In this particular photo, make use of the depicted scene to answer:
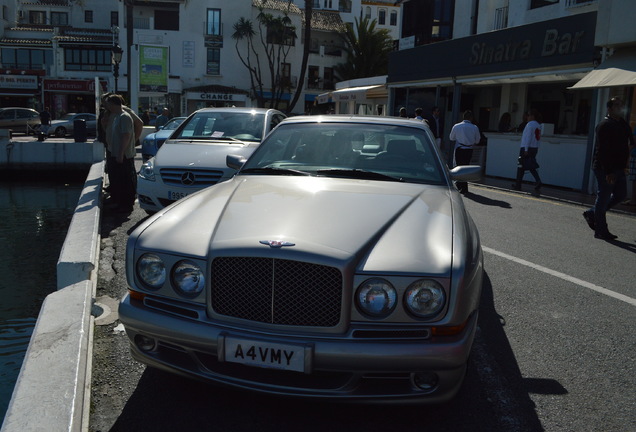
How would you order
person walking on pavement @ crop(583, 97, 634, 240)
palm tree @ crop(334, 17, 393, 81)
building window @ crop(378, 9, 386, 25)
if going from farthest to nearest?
1. building window @ crop(378, 9, 386, 25)
2. palm tree @ crop(334, 17, 393, 81)
3. person walking on pavement @ crop(583, 97, 634, 240)

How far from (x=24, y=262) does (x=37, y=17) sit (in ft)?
209

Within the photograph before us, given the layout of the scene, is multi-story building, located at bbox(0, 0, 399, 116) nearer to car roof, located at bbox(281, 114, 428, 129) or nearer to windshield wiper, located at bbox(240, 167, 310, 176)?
car roof, located at bbox(281, 114, 428, 129)

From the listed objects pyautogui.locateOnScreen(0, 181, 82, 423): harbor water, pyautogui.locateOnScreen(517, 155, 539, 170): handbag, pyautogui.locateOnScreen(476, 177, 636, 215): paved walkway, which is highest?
pyautogui.locateOnScreen(517, 155, 539, 170): handbag

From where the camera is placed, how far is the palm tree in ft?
186

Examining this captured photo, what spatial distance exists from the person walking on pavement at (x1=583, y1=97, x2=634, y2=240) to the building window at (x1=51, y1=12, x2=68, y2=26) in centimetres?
6275

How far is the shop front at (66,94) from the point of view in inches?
2062

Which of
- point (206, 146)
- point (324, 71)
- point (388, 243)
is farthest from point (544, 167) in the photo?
point (324, 71)

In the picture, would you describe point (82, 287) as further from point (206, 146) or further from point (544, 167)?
point (544, 167)

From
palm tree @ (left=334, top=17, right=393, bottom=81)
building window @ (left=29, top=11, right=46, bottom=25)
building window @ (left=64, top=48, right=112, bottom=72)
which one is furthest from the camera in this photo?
building window @ (left=29, top=11, right=46, bottom=25)

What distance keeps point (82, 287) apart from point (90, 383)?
1337mm

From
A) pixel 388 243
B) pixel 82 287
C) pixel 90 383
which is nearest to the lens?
pixel 388 243

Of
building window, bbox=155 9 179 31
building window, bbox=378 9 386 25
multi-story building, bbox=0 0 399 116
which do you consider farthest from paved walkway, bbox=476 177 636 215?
building window, bbox=378 9 386 25

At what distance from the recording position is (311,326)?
289 cm

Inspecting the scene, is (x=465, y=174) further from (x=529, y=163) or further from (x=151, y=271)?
(x=529, y=163)
